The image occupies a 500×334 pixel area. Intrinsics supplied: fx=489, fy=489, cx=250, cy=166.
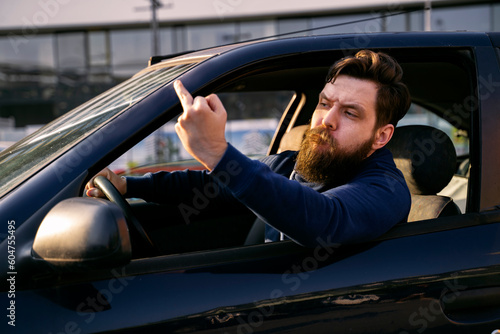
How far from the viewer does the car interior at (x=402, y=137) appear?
5.24 feet

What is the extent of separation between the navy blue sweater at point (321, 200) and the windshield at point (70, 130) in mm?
366

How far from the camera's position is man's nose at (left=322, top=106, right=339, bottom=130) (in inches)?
61.2

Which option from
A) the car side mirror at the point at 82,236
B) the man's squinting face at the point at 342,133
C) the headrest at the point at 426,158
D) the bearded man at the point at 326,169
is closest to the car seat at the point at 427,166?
the headrest at the point at 426,158

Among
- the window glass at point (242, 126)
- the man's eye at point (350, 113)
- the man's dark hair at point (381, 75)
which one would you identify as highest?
Answer: the man's dark hair at point (381, 75)

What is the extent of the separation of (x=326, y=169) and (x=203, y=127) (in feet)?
1.86

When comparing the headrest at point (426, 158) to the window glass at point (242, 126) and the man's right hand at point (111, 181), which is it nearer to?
the man's right hand at point (111, 181)

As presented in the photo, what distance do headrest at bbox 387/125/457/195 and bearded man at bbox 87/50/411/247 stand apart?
0.19m

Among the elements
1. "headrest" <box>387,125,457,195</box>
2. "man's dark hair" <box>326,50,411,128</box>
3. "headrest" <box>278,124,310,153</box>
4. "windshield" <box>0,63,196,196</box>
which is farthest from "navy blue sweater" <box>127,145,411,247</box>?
"headrest" <box>278,124,310,153</box>

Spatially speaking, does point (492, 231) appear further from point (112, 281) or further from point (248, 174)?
point (112, 281)

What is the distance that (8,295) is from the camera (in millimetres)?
1103

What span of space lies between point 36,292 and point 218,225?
49.6 inches

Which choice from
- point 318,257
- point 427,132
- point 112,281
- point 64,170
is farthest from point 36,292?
point 427,132

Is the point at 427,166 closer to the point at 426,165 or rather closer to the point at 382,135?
the point at 426,165

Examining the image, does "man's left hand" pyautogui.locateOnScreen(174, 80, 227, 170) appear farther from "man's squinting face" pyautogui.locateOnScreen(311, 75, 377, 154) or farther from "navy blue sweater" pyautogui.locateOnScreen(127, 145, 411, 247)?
"man's squinting face" pyautogui.locateOnScreen(311, 75, 377, 154)
